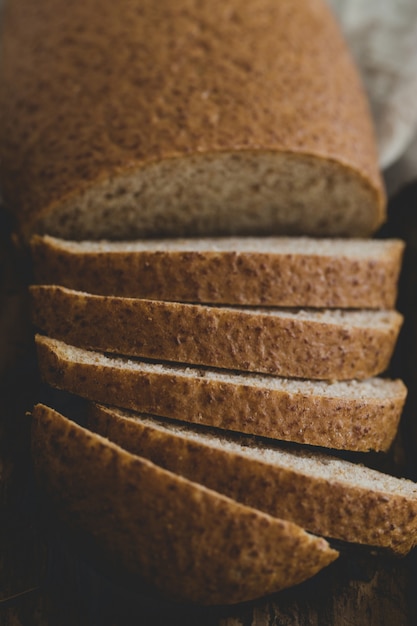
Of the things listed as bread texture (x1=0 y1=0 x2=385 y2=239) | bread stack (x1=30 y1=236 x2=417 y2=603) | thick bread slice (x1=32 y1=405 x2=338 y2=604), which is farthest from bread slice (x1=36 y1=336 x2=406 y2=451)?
bread texture (x1=0 y1=0 x2=385 y2=239)

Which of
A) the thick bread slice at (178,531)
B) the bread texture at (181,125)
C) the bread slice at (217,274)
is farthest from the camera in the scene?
the bread texture at (181,125)

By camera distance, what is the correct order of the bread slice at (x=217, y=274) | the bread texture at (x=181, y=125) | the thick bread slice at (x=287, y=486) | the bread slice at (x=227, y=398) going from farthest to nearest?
1. the bread texture at (x=181, y=125)
2. the bread slice at (x=217, y=274)
3. the bread slice at (x=227, y=398)
4. the thick bread slice at (x=287, y=486)

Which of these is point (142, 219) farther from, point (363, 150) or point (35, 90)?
point (363, 150)

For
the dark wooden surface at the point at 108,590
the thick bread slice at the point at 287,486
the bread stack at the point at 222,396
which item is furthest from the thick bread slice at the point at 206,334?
the dark wooden surface at the point at 108,590

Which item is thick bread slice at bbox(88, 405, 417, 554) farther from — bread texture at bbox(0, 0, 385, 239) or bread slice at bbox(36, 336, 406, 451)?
bread texture at bbox(0, 0, 385, 239)

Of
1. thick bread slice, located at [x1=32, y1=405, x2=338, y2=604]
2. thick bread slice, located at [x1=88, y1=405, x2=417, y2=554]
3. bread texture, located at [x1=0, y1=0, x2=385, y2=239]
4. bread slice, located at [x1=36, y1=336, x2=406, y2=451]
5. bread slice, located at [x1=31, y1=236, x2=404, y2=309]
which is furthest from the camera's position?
bread texture, located at [x1=0, y1=0, x2=385, y2=239]

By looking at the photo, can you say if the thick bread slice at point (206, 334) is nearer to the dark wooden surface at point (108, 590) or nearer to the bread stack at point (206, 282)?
the bread stack at point (206, 282)

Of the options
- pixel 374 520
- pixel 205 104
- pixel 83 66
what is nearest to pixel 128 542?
pixel 374 520

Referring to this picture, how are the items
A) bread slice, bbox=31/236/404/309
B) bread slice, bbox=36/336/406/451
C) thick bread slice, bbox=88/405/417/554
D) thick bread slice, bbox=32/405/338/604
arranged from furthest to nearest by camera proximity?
bread slice, bbox=31/236/404/309 < bread slice, bbox=36/336/406/451 < thick bread slice, bbox=88/405/417/554 < thick bread slice, bbox=32/405/338/604
